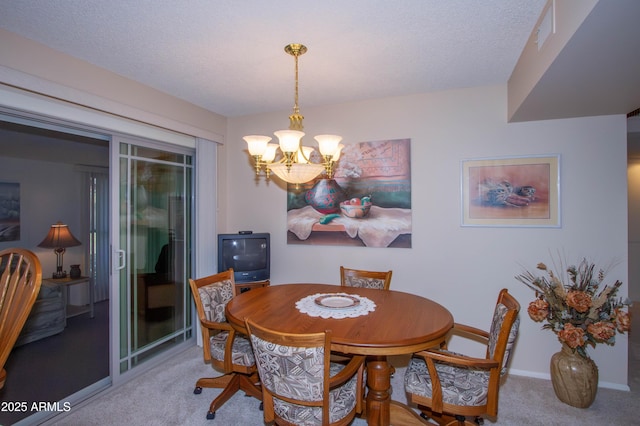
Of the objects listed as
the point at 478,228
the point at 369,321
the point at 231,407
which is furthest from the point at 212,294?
the point at 478,228

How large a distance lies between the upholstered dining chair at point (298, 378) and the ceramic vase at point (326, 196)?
205 centimetres

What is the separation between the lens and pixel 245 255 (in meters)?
3.56

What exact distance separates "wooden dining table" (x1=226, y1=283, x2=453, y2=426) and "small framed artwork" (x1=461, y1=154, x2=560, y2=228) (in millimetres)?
1195

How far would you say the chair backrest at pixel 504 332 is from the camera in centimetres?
178

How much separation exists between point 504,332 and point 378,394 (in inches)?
33.4

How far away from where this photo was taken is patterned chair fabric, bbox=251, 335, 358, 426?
4.88 feet

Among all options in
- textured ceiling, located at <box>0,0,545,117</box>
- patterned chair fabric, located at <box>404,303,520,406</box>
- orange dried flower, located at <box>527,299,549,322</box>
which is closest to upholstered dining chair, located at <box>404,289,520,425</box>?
patterned chair fabric, located at <box>404,303,520,406</box>

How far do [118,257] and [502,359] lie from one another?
9.90 ft

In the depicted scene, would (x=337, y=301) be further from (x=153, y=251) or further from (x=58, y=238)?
(x=58, y=238)

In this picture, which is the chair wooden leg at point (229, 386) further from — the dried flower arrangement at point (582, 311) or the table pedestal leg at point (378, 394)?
the dried flower arrangement at point (582, 311)

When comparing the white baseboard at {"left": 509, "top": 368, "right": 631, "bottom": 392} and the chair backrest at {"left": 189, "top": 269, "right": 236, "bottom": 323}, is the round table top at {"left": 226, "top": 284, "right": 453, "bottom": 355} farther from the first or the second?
the white baseboard at {"left": 509, "top": 368, "right": 631, "bottom": 392}

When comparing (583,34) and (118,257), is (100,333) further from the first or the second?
(583,34)

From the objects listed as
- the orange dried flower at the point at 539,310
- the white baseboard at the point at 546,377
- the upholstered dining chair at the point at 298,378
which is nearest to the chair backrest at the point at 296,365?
the upholstered dining chair at the point at 298,378

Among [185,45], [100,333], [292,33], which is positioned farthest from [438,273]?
[100,333]
